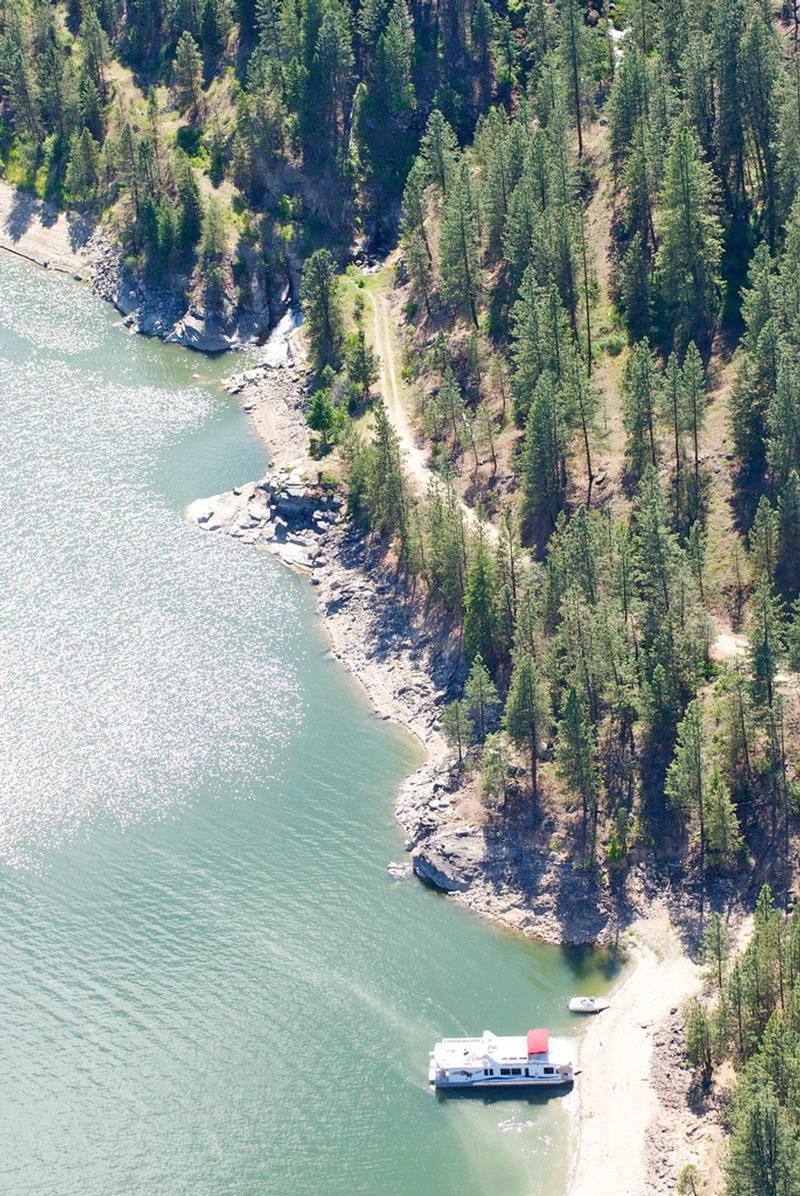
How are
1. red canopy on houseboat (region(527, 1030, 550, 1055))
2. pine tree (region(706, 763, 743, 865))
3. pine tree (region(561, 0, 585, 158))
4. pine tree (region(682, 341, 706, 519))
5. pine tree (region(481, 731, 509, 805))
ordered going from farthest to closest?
pine tree (region(561, 0, 585, 158))
pine tree (region(682, 341, 706, 519))
pine tree (region(481, 731, 509, 805))
pine tree (region(706, 763, 743, 865))
red canopy on houseboat (region(527, 1030, 550, 1055))

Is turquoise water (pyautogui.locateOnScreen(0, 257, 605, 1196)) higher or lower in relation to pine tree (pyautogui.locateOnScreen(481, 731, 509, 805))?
lower

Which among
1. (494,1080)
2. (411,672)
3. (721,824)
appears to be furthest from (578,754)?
(494,1080)

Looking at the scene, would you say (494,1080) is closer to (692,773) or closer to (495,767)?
(495,767)

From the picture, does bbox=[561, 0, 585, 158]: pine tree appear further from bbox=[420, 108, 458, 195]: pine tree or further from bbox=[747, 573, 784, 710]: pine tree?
bbox=[747, 573, 784, 710]: pine tree

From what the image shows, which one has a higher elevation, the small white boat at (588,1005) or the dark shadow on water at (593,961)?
the dark shadow on water at (593,961)

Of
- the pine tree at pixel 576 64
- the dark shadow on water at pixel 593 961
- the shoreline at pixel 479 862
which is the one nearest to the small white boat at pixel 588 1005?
the shoreline at pixel 479 862

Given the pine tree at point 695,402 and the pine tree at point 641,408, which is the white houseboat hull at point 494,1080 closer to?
the pine tree at point 695,402

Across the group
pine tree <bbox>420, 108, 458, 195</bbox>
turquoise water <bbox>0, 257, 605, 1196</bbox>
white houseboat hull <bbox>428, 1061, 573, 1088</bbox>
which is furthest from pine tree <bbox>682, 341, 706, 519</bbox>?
pine tree <bbox>420, 108, 458, 195</bbox>
